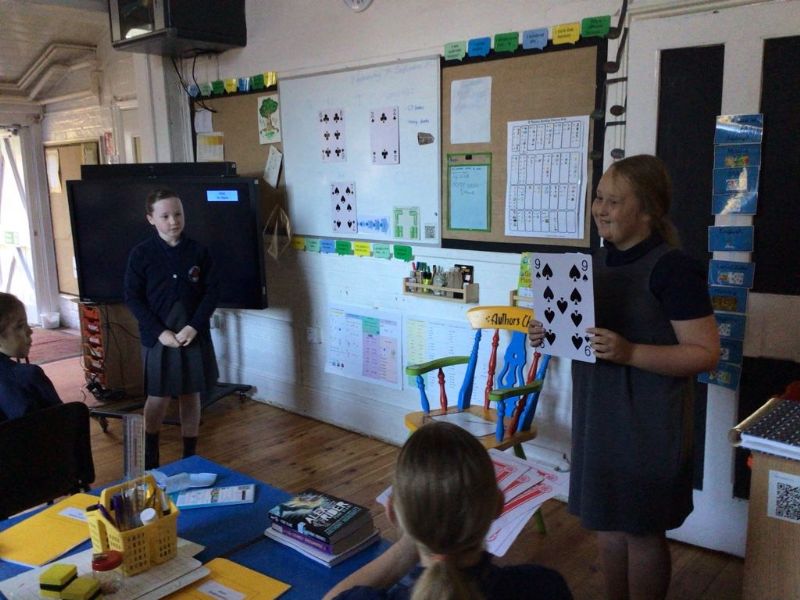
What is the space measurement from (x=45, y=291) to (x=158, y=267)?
437cm

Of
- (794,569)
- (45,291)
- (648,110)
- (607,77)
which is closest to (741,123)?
(648,110)

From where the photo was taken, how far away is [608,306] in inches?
74.9

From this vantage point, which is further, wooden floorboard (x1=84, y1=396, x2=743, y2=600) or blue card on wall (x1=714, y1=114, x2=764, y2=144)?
wooden floorboard (x1=84, y1=396, x2=743, y2=600)

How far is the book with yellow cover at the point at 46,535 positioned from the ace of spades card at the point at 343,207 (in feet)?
7.68

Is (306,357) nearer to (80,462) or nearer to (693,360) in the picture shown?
(80,462)

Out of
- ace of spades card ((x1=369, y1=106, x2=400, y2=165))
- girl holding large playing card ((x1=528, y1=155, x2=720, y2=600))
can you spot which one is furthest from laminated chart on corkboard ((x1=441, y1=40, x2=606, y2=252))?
girl holding large playing card ((x1=528, y1=155, x2=720, y2=600))

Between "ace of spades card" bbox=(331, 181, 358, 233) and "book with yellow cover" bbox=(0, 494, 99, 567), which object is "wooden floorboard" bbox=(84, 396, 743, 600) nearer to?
"ace of spades card" bbox=(331, 181, 358, 233)

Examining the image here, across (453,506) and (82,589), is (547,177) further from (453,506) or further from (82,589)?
(82,589)

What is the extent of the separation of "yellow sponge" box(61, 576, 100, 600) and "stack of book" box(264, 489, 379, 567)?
392 mm

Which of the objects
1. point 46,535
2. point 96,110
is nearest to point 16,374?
point 46,535

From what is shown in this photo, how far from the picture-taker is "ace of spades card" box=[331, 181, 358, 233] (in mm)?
3785

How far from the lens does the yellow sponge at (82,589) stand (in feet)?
4.17

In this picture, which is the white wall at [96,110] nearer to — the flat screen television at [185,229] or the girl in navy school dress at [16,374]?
the flat screen television at [185,229]

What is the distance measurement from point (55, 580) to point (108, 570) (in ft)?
0.32
